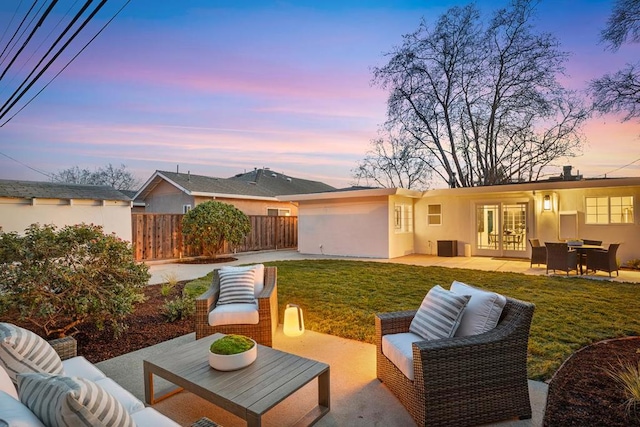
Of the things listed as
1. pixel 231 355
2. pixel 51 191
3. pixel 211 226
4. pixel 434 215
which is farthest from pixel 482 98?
pixel 231 355

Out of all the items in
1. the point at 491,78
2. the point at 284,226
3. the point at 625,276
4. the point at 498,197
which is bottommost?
the point at 625,276

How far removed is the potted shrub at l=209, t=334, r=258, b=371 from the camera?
2424 millimetres

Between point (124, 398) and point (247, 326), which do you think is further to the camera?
point (247, 326)

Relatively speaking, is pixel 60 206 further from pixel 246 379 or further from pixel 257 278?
pixel 246 379

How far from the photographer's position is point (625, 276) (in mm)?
8812

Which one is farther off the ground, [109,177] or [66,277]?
[109,177]

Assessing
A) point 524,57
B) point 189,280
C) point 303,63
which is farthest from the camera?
point 524,57

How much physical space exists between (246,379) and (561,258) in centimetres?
957

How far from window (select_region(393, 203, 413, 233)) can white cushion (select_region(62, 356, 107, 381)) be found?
37.6 ft

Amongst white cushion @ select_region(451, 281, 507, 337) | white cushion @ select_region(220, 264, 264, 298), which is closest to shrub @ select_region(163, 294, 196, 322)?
white cushion @ select_region(220, 264, 264, 298)

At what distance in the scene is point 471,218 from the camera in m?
13.3

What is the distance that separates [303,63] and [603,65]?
1165 centimetres

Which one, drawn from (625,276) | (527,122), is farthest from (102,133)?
(527,122)

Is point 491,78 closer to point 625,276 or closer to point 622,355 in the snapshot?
point 625,276
